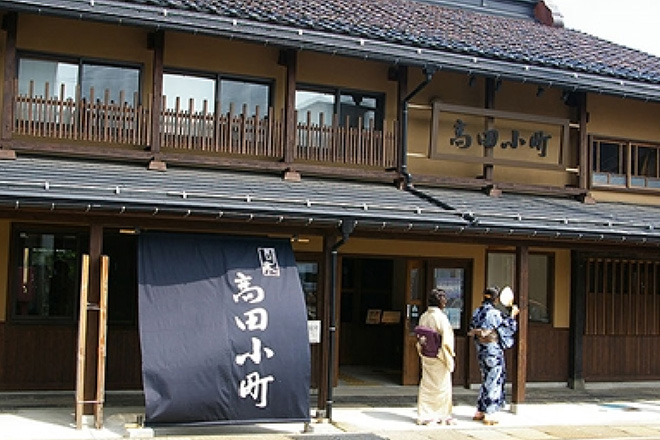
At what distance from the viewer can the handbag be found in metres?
11.5

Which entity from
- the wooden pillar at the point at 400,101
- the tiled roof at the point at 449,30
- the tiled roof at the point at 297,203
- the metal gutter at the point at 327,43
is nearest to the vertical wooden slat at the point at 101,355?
the tiled roof at the point at 297,203

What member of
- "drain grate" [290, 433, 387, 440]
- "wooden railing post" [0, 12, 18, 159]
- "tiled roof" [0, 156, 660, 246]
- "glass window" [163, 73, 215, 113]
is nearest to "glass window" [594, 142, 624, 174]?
"tiled roof" [0, 156, 660, 246]

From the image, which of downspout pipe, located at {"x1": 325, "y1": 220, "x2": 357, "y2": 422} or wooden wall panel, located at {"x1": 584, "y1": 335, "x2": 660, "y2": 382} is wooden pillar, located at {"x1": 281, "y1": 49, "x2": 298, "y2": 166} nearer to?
downspout pipe, located at {"x1": 325, "y1": 220, "x2": 357, "y2": 422}

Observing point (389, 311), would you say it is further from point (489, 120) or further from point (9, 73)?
point (9, 73)

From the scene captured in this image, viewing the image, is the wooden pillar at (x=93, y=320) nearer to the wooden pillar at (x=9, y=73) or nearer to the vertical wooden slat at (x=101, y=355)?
the vertical wooden slat at (x=101, y=355)

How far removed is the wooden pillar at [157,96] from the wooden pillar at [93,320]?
2192mm

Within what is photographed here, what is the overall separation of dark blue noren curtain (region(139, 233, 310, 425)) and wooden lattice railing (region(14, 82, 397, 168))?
2394 millimetres

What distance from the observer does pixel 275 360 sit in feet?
35.1

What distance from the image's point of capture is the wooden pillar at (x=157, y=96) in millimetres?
12555

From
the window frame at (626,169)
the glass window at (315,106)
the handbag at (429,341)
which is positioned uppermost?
the glass window at (315,106)

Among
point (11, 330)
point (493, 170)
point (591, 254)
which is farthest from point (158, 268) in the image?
point (591, 254)

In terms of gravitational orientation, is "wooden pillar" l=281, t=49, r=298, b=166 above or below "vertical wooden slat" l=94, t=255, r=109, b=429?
above

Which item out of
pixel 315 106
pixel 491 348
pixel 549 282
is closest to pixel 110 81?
pixel 315 106

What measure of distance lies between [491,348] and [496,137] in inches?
166
